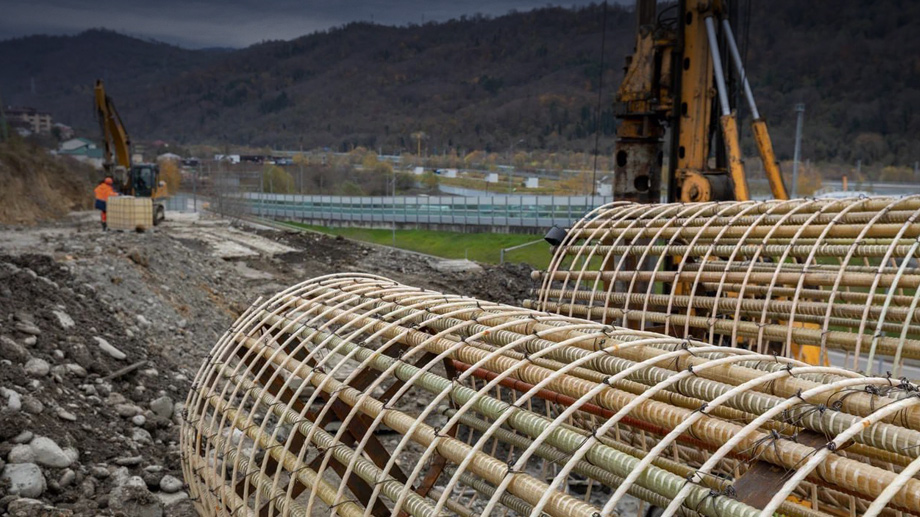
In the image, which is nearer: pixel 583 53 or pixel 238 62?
pixel 583 53

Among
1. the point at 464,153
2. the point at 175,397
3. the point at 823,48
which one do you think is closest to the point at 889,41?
the point at 823,48

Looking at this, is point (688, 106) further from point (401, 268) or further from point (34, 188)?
point (34, 188)

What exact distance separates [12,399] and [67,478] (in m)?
1.11

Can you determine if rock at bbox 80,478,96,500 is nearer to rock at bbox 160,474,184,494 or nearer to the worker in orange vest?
rock at bbox 160,474,184,494

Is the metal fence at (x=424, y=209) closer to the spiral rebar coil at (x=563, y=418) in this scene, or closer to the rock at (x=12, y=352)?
the rock at (x=12, y=352)

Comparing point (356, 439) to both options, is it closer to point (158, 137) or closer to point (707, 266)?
point (707, 266)

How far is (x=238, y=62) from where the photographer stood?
13038cm

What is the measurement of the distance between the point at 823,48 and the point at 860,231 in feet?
258

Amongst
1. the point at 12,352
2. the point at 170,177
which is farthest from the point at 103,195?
the point at 170,177

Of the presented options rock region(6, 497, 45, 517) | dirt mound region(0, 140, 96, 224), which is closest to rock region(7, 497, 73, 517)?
rock region(6, 497, 45, 517)

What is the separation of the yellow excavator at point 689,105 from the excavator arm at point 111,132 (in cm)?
1961

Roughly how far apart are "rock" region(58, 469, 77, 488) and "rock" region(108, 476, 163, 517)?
0.36 meters

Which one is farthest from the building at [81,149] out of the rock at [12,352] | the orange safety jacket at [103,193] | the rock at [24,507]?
the rock at [24,507]

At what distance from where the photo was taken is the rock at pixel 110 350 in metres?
9.09
